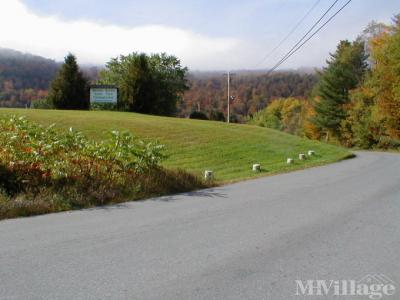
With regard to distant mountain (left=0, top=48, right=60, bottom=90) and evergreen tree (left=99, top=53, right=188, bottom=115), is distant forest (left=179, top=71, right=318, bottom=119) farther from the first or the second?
distant mountain (left=0, top=48, right=60, bottom=90)

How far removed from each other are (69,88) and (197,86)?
44054 mm

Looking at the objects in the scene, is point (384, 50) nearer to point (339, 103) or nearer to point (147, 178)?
point (339, 103)

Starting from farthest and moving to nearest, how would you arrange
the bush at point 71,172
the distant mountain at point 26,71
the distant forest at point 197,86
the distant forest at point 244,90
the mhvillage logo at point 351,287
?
the distant mountain at point 26,71 → the distant forest at point 197,86 → the distant forest at point 244,90 → the bush at point 71,172 → the mhvillage logo at point 351,287

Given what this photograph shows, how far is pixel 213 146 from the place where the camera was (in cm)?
2588

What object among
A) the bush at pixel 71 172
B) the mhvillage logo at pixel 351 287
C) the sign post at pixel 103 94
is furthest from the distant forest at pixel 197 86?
the mhvillage logo at pixel 351 287

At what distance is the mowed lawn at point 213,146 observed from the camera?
20513 millimetres

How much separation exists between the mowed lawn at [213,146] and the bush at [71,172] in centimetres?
501

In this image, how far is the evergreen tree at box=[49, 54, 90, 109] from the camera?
5028 centimetres

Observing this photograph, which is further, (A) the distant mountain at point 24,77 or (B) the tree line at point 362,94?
(A) the distant mountain at point 24,77

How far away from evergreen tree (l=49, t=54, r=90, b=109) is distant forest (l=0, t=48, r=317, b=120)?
22.6 metres

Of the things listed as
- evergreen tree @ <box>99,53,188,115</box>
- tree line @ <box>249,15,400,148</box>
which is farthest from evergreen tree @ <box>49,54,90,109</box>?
tree line @ <box>249,15,400,148</box>

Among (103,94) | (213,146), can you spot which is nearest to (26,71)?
(103,94)

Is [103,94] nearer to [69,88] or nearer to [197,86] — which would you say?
[69,88]

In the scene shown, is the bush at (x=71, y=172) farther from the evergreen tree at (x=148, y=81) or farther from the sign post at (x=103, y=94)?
the evergreen tree at (x=148, y=81)
